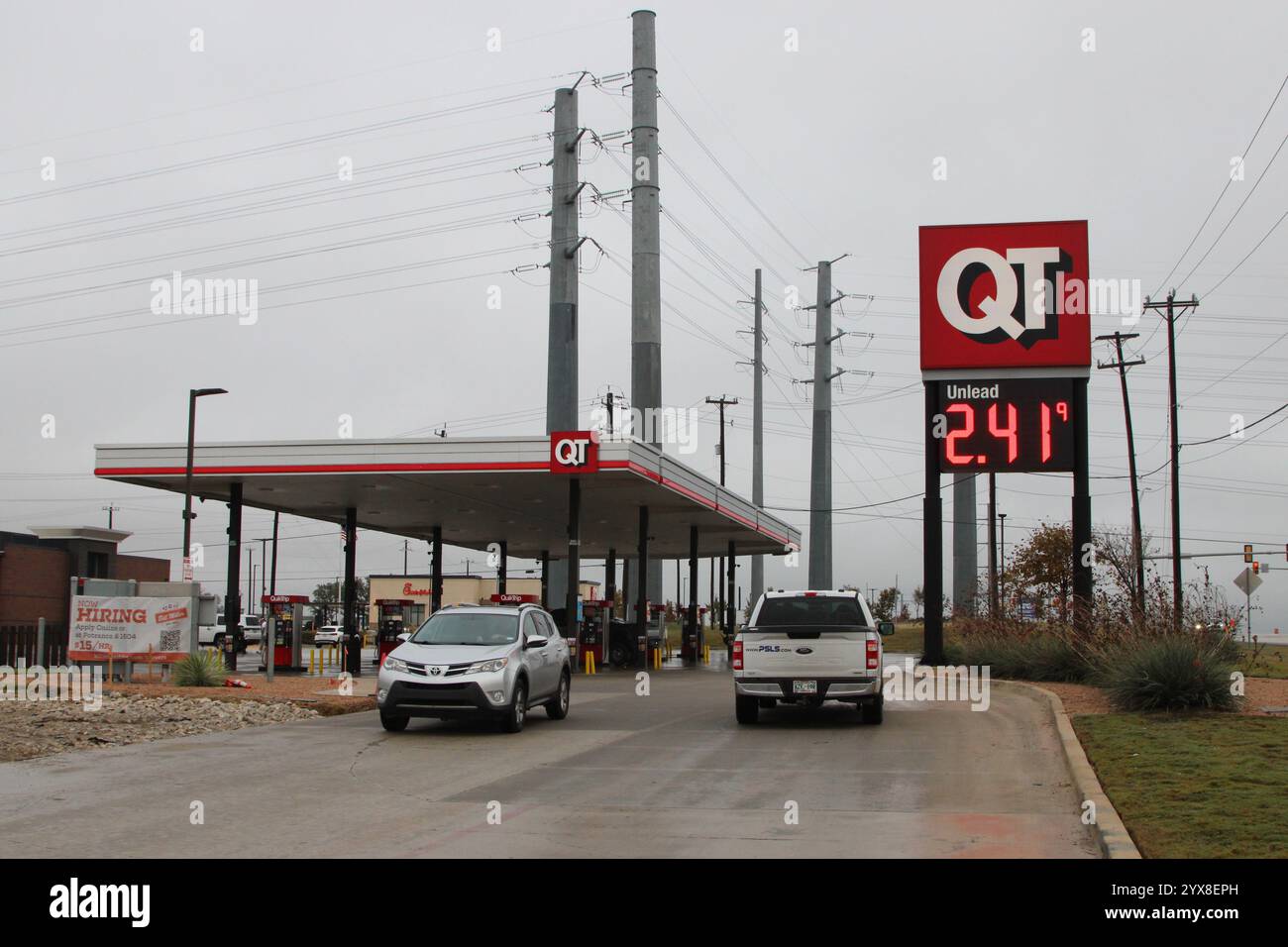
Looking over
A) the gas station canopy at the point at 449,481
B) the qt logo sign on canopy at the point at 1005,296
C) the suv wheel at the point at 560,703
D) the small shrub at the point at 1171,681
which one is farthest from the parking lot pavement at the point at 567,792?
the gas station canopy at the point at 449,481

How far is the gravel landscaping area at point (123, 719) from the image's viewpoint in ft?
51.6

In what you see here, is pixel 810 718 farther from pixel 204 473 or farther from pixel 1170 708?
pixel 204 473

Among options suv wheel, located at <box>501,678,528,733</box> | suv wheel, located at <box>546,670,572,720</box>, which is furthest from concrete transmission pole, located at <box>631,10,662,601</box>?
suv wheel, located at <box>501,678,528,733</box>

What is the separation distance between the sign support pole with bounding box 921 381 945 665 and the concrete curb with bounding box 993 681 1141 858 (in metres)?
8.66

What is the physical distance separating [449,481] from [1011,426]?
15.7 meters

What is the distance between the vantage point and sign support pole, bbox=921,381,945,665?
83.1 feet

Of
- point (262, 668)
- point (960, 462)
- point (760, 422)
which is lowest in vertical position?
point (262, 668)

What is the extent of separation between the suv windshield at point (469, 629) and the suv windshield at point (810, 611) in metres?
3.58

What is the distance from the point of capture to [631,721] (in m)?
19.7

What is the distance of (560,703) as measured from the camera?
19.7 metres

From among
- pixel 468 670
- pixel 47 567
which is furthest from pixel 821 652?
pixel 47 567

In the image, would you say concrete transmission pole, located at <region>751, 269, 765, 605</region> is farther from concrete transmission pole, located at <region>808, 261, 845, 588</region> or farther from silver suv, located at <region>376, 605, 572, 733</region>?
silver suv, located at <region>376, 605, 572, 733</region>
